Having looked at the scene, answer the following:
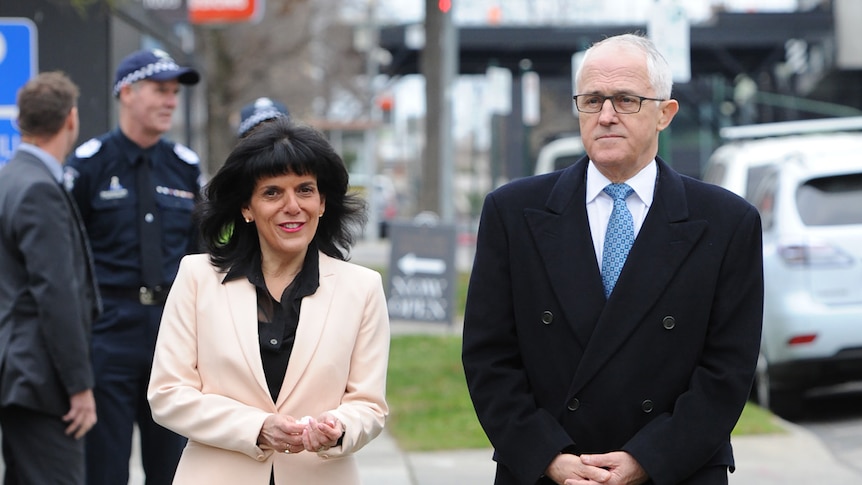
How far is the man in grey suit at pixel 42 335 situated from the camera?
209 inches

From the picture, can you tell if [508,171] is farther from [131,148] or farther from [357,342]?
[357,342]

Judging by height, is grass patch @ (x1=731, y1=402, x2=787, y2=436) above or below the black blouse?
below

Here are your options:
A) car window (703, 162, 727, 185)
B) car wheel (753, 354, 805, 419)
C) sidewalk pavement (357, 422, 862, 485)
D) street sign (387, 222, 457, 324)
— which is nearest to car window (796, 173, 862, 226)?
car wheel (753, 354, 805, 419)

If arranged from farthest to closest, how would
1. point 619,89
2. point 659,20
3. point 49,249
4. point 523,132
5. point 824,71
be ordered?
point 824,71 → point 523,132 → point 659,20 → point 49,249 → point 619,89

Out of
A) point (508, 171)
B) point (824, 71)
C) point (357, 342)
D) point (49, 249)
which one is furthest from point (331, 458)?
point (824, 71)

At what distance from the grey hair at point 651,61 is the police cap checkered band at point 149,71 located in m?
2.55

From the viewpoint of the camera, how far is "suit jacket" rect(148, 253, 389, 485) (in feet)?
12.3

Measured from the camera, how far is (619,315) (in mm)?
3732

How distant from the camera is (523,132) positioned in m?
20.7

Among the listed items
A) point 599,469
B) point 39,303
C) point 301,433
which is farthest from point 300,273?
point 39,303

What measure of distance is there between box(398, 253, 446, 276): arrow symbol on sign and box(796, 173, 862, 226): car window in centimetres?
517

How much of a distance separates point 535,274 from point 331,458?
75 cm

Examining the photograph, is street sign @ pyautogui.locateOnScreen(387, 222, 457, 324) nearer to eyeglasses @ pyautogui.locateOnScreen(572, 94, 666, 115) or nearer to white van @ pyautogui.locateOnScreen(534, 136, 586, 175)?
white van @ pyautogui.locateOnScreen(534, 136, 586, 175)

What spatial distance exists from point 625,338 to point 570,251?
284 millimetres
